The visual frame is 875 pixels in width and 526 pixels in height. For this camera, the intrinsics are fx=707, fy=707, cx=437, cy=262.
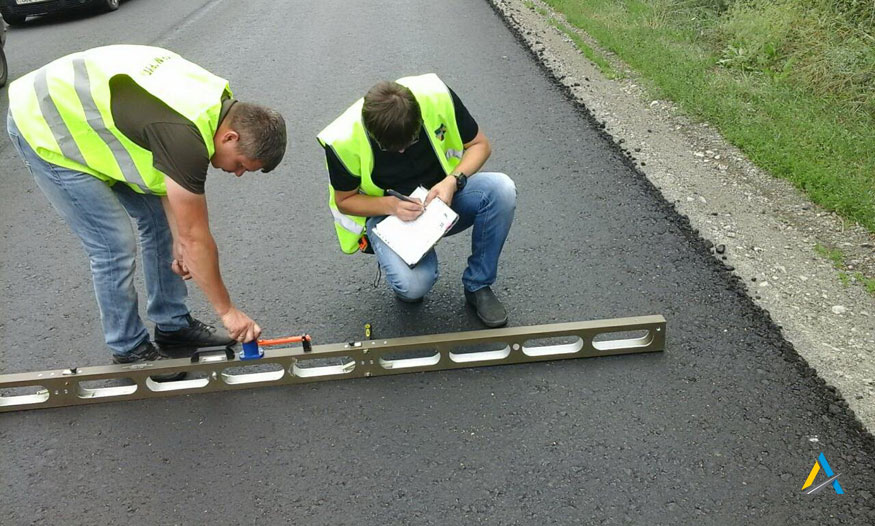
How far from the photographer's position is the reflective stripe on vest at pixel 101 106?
2682mm

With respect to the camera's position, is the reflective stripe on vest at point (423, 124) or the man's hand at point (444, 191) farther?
the man's hand at point (444, 191)

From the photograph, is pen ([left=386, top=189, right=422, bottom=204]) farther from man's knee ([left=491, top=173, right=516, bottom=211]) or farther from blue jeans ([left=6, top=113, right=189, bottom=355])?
blue jeans ([left=6, top=113, right=189, bottom=355])

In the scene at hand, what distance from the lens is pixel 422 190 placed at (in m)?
3.54

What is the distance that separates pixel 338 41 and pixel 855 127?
19.6 feet

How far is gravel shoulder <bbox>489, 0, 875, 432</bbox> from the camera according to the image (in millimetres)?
3357

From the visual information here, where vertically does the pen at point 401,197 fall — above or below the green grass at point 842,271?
above

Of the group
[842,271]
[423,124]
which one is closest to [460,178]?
[423,124]

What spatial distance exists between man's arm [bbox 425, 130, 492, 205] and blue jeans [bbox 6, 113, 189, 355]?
1.31 metres

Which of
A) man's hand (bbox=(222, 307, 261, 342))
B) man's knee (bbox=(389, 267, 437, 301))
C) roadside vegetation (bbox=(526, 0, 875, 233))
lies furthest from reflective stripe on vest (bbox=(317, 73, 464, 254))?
roadside vegetation (bbox=(526, 0, 875, 233))

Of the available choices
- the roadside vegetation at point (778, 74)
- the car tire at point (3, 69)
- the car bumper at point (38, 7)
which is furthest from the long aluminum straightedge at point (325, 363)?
the car bumper at point (38, 7)

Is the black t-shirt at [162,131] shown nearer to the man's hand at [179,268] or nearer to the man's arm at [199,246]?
the man's arm at [199,246]

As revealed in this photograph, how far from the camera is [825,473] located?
2.76 m

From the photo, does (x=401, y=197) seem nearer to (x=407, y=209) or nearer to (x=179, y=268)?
(x=407, y=209)

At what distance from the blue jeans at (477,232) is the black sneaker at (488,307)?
11 cm
